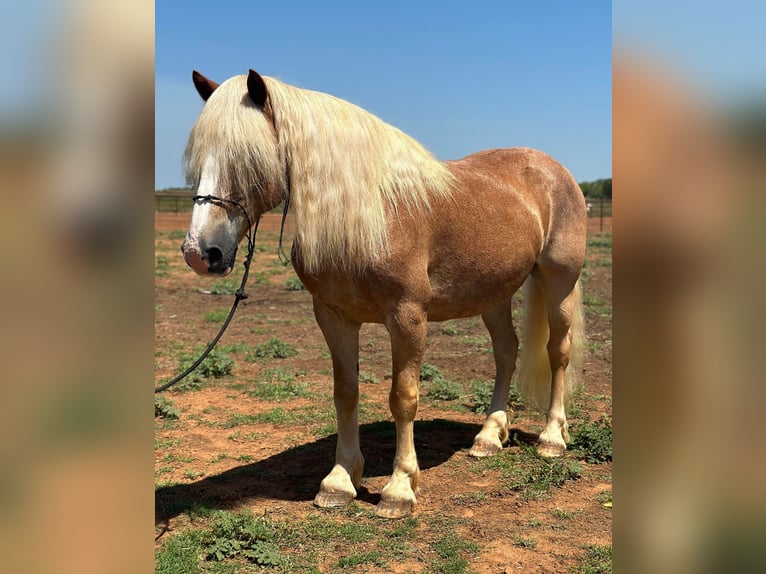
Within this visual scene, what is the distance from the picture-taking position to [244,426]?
4.98 metres

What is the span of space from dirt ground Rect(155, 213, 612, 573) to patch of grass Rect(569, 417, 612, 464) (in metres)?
0.11

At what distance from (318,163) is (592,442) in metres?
3.02

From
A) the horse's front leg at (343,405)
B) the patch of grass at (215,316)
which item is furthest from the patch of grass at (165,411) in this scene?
the patch of grass at (215,316)

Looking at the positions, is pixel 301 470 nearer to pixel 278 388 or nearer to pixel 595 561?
pixel 278 388

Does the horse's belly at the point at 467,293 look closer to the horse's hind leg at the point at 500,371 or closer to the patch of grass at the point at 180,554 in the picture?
the horse's hind leg at the point at 500,371

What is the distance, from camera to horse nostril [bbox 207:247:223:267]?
8.92 feet

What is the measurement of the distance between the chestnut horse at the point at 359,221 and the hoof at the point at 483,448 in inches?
0.8

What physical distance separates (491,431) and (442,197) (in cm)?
197

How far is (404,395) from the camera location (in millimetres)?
3422

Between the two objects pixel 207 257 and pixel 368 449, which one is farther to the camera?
pixel 368 449

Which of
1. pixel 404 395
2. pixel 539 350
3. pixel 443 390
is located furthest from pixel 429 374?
pixel 404 395

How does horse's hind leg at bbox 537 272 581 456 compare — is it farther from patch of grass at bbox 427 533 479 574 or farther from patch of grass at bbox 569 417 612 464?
patch of grass at bbox 427 533 479 574

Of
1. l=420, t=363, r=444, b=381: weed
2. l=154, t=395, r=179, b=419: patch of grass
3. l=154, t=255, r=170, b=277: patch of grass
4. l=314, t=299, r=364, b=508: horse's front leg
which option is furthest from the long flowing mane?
l=154, t=255, r=170, b=277: patch of grass
